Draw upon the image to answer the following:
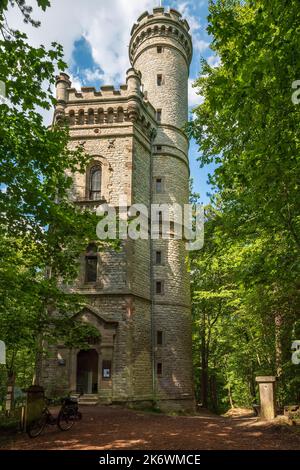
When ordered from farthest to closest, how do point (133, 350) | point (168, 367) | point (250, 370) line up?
point (250, 370) < point (168, 367) < point (133, 350)

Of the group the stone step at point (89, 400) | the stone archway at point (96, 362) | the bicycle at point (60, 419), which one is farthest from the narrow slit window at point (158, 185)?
the bicycle at point (60, 419)

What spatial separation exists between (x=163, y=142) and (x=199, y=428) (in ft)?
54.6

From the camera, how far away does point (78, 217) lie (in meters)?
10.6

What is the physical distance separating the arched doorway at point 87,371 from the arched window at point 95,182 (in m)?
7.82

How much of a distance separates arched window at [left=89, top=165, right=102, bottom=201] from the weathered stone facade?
150mm

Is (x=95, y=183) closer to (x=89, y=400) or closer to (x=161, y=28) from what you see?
(x=89, y=400)

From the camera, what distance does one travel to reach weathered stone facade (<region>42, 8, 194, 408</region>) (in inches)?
657

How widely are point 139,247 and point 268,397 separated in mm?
9499

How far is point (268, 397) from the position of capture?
12.2m

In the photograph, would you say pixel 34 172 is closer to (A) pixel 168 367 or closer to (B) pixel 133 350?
(B) pixel 133 350

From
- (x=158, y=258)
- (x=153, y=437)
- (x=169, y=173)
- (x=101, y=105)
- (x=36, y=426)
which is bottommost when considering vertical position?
(x=153, y=437)

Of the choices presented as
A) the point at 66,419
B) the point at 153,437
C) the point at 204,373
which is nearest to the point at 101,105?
the point at 66,419
